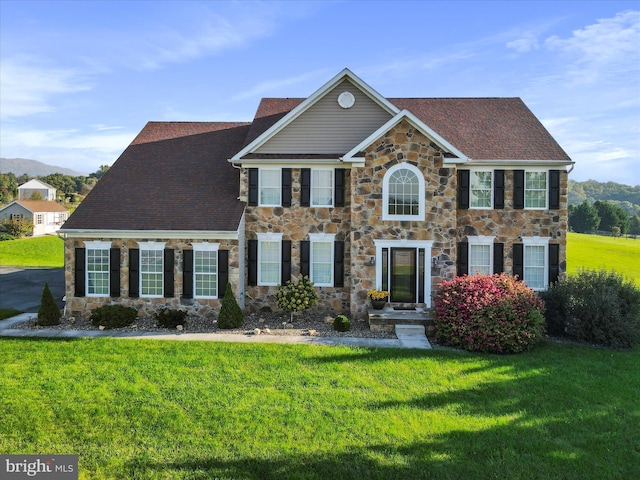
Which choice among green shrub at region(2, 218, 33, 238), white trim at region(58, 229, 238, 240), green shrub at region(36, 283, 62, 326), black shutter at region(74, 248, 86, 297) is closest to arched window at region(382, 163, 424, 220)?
white trim at region(58, 229, 238, 240)

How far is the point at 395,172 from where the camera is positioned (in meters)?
17.3

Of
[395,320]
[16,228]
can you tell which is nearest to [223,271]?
[395,320]

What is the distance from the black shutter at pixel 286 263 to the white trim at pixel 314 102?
12.7ft

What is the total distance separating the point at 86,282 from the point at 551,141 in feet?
65.1

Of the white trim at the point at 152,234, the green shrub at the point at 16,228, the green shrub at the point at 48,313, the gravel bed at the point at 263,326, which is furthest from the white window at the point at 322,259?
the green shrub at the point at 16,228

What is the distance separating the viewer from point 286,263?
1850 centimetres

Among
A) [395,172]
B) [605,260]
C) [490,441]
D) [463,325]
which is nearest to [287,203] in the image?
[395,172]

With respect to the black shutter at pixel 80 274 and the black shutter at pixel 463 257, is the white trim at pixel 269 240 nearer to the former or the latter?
the black shutter at pixel 80 274

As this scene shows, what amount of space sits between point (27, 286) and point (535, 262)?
27137mm

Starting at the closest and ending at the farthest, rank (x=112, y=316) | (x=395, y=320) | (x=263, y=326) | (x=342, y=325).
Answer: (x=342, y=325)
(x=395, y=320)
(x=112, y=316)
(x=263, y=326)

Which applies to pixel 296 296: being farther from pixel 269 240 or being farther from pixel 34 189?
pixel 34 189

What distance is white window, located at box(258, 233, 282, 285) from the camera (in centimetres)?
1856

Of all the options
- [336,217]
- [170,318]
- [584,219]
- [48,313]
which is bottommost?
[170,318]

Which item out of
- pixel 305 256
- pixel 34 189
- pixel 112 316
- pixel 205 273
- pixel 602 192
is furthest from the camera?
pixel 602 192
